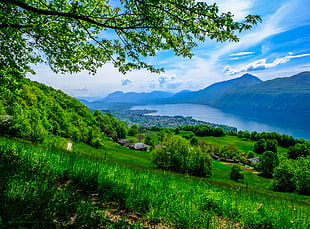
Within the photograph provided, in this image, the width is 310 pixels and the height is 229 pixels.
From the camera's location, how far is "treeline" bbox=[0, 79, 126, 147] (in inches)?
735

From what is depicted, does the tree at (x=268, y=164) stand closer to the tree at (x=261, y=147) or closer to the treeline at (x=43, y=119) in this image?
the tree at (x=261, y=147)

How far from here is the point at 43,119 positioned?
4550 cm

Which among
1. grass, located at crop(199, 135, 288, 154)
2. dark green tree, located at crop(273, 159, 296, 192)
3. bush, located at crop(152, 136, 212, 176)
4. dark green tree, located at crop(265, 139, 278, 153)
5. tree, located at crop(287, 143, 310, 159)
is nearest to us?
dark green tree, located at crop(273, 159, 296, 192)

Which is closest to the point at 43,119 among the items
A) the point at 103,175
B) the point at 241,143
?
the point at 103,175

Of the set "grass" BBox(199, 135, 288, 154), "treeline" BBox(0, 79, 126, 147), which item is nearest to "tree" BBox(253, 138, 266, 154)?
"grass" BBox(199, 135, 288, 154)

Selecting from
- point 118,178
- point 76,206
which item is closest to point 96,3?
point 118,178

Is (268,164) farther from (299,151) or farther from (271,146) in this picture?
(271,146)

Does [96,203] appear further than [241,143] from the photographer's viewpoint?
No

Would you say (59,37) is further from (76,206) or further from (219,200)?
(219,200)

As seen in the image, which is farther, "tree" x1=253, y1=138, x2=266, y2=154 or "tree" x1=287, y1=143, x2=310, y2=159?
"tree" x1=253, y1=138, x2=266, y2=154

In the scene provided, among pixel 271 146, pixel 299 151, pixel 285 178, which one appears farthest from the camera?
pixel 271 146

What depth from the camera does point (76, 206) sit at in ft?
9.53

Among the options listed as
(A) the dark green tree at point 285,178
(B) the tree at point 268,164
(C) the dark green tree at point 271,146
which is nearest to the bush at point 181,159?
(A) the dark green tree at point 285,178

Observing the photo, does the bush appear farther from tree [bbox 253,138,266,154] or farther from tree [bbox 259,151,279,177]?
tree [bbox 253,138,266,154]
